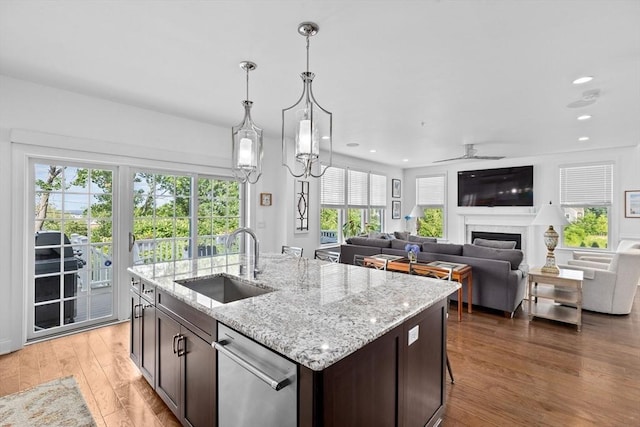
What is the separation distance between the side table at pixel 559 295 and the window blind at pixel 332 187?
3.67 metres

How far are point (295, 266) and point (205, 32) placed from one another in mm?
1854

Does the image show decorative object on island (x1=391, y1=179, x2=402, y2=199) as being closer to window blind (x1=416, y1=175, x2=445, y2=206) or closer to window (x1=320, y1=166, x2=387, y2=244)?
window (x1=320, y1=166, x2=387, y2=244)

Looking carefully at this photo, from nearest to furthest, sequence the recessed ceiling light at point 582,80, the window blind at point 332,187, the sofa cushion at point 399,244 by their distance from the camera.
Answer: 1. the recessed ceiling light at point 582,80
2. the sofa cushion at point 399,244
3. the window blind at point 332,187

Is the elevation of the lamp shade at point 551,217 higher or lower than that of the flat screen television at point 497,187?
lower

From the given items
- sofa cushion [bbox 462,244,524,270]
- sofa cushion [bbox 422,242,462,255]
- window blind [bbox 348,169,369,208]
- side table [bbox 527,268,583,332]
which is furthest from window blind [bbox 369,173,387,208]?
side table [bbox 527,268,583,332]

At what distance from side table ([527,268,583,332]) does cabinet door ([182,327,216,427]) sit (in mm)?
3795

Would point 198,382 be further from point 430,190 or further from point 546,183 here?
point 430,190

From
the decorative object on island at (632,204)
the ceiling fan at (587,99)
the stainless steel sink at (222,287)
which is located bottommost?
the stainless steel sink at (222,287)

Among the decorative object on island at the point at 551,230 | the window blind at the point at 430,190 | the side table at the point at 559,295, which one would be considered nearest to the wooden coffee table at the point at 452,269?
the side table at the point at 559,295

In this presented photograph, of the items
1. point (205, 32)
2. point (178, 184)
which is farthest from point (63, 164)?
point (205, 32)

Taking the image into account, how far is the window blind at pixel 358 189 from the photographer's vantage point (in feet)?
23.0

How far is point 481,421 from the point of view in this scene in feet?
6.72

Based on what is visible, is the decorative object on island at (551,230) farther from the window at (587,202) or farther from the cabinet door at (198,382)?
the cabinet door at (198,382)

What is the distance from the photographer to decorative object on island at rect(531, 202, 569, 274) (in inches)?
152
